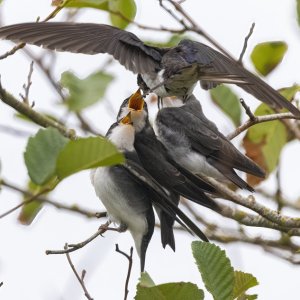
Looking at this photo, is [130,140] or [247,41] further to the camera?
[130,140]

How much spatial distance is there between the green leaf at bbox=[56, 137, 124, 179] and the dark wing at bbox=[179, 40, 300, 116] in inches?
46.4

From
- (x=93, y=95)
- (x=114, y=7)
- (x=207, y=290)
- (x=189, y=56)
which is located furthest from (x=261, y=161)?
(x=93, y=95)

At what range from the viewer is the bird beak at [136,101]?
3062 mm

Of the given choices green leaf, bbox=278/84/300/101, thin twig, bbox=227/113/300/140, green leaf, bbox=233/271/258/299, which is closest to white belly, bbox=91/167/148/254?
thin twig, bbox=227/113/300/140

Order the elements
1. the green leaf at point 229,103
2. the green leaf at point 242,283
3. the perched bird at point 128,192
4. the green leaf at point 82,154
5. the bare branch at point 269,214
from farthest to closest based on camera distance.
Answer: the green leaf at point 229,103
the perched bird at point 128,192
the bare branch at point 269,214
the green leaf at point 242,283
the green leaf at point 82,154

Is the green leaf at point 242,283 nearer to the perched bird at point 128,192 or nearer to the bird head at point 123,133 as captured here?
the perched bird at point 128,192

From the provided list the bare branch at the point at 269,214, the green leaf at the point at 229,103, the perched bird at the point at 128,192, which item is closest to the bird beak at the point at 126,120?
the perched bird at the point at 128,192

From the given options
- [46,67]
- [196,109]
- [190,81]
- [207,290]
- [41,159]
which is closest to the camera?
[41,159]

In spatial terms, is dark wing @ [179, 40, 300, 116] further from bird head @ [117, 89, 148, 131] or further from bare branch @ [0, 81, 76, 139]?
bare branch @ [0, 81, 76, 139]

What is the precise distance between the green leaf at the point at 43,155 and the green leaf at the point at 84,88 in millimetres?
75

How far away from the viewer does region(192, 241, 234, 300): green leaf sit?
5.23ft

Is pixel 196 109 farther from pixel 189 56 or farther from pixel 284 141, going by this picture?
pixel 284 141

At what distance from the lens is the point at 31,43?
2514 millimetres

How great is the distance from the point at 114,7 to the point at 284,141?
810mm
